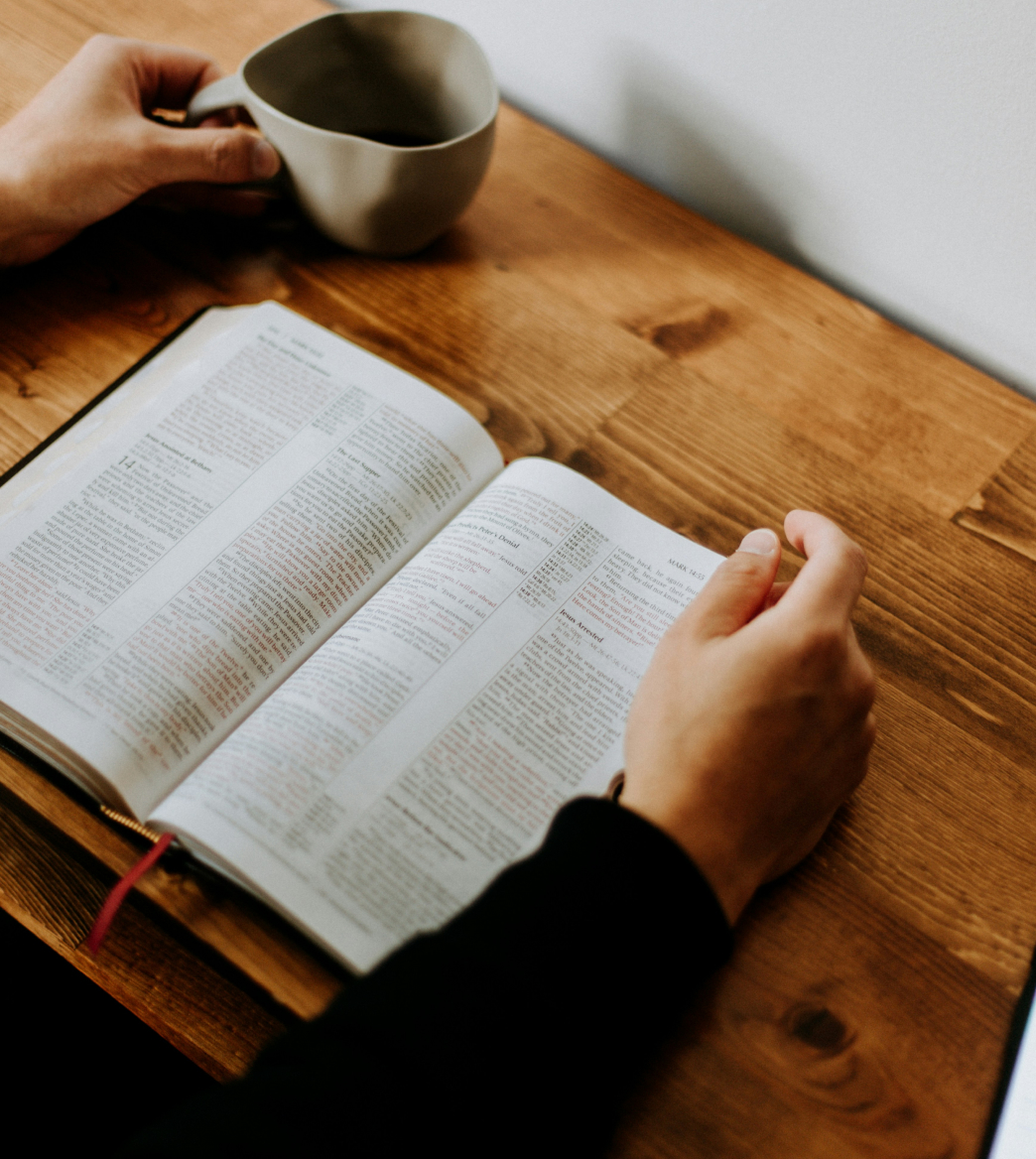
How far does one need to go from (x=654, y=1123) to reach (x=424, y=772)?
0.20 meters

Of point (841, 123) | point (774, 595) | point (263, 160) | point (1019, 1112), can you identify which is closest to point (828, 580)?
point (774, 595)

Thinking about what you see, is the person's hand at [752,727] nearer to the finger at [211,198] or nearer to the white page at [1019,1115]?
the white page at [1019,1115]

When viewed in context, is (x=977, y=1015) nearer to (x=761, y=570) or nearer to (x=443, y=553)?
(x=761, y=570)

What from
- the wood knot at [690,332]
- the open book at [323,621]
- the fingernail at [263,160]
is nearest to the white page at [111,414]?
the open book at [323,621]

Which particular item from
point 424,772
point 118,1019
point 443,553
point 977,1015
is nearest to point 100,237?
point 443,553

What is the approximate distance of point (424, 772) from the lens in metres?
0.48

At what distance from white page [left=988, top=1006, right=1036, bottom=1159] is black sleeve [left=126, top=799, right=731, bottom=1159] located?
0.53 feet

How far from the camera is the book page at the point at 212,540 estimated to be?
49 centimetres

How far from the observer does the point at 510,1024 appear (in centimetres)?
38

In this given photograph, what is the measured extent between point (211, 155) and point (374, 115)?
0.15m

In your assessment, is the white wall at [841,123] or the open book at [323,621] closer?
the open book at [323,621]

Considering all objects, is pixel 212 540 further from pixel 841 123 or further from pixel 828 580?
pixel 841 123

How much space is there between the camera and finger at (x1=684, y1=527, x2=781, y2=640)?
1.62ft

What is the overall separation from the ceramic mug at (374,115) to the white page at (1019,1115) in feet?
2.14
